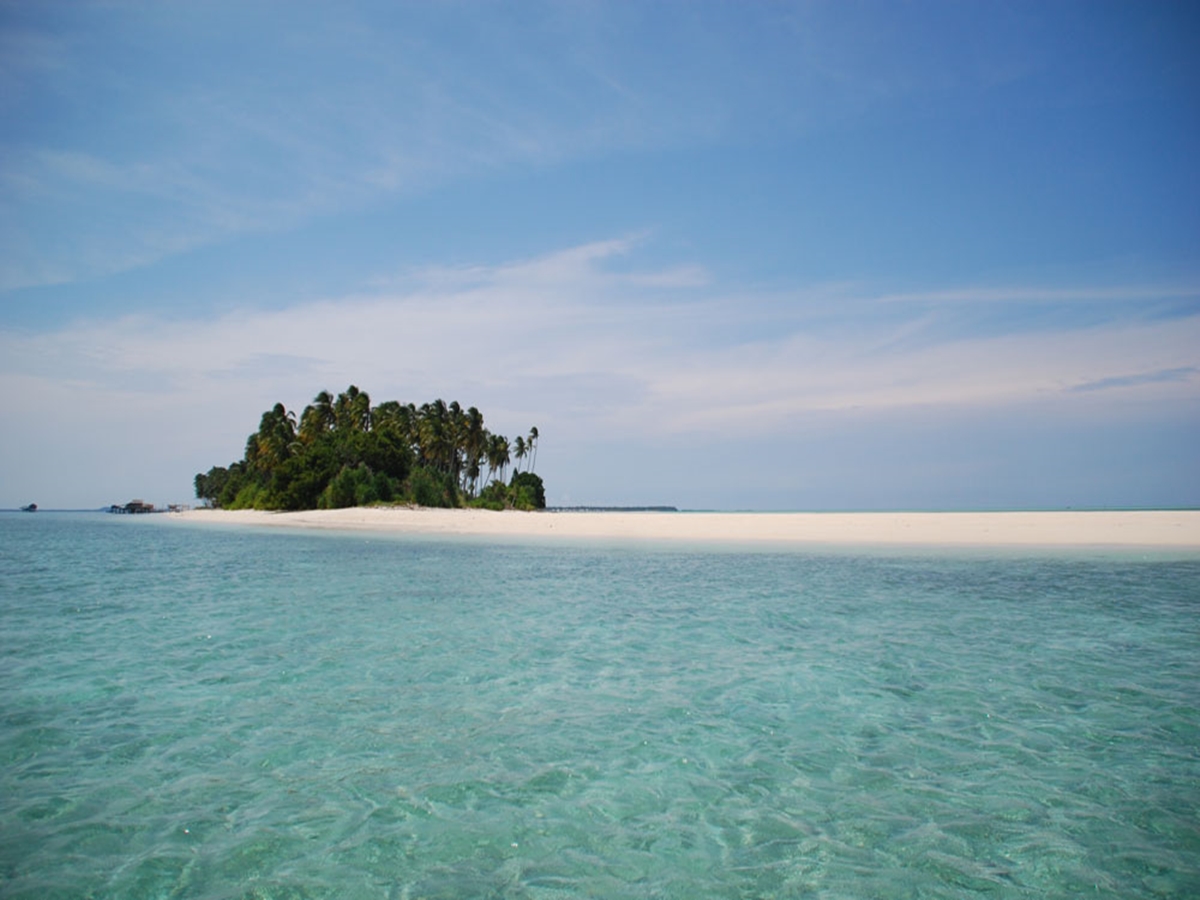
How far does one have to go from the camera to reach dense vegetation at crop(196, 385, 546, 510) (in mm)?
90750

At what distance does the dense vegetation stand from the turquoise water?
75.3 m

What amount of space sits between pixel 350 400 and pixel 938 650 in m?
112

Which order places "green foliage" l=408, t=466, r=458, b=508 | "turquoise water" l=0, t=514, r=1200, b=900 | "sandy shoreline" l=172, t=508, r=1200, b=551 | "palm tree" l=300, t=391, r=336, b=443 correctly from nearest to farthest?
"turquoise water" l=0, t=514, r=1200, b=900 → "sandy shoreline" l=172, t=508, r=1200, b=551 → "green foliage" l=408, t=466, r=458, b=508 → "palm tree" l=300, t=391, r=336, b=443

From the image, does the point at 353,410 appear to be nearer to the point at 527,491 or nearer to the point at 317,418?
the point at 317,418

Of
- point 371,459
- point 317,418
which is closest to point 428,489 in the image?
point 371,459

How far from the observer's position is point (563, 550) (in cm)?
4131

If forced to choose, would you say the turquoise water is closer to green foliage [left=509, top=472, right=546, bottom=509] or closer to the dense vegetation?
the dense vegetation

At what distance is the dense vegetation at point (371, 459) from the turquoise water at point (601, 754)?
75.3 meters

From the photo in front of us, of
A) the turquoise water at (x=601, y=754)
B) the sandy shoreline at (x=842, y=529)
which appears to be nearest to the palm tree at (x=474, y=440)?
the sandy shoreline at (x=842, y=529)

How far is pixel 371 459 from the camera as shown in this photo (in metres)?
91.9

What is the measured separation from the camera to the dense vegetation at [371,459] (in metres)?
90.8

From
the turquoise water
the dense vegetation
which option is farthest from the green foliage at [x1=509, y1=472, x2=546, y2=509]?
the turquoise water

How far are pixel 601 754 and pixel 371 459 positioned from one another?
295 ft

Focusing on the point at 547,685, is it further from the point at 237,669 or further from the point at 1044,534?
the point at 1044,534
